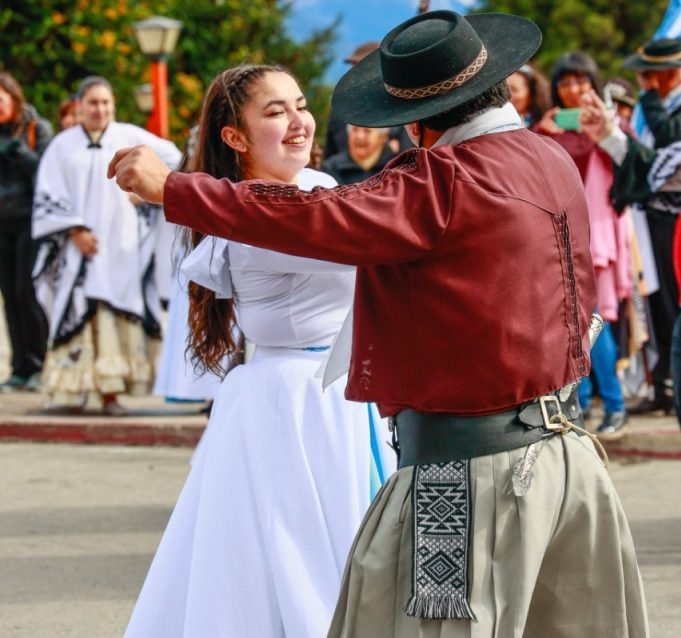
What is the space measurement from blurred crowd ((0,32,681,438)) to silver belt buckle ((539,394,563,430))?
15.1ft

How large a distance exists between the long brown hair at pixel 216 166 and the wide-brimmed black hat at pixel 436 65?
109 cm

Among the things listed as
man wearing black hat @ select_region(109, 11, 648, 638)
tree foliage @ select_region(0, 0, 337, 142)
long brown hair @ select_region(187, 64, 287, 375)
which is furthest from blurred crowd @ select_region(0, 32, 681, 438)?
tree foliage @ select_region(0, 0, 337, 142)

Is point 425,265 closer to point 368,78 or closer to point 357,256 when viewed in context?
point 357,256

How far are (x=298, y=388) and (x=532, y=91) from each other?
17.2 ft

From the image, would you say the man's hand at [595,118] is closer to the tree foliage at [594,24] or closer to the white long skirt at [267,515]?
the white long skirt at [267,515]

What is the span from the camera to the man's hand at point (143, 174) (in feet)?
9.32

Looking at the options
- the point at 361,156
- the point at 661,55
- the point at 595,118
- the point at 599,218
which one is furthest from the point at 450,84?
the point at 661,55

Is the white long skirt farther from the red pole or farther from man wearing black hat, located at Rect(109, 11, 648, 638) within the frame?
the red pole

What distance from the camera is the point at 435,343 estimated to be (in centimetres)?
294

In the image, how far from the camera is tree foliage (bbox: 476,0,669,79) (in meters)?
39.0

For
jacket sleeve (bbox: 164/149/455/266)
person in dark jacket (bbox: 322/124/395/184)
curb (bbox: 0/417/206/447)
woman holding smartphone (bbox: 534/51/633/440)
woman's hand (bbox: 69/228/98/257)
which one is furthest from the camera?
woman's hand (bbox: 69/228/98/257)

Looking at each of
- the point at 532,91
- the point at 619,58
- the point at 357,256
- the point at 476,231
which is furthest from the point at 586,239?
the point at 619,58

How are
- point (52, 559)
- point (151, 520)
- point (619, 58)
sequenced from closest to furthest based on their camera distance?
point (52, 559), point (151, 520), point (619, 58)

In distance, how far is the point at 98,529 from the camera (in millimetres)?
6691
